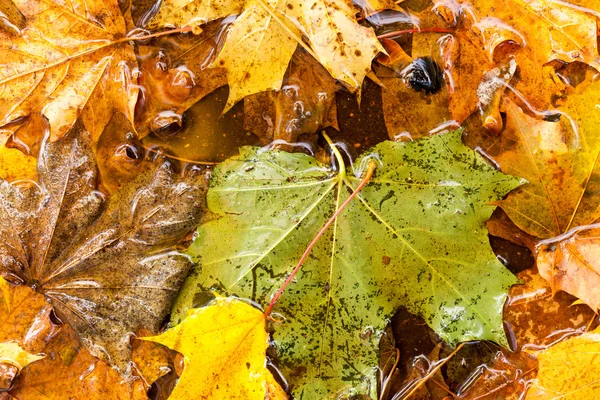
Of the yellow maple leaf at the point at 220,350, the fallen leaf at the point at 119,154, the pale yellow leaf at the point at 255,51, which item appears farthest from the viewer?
the fallen leaf at the point at 119,154

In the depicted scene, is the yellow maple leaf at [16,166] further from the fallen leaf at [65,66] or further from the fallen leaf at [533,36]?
the fallen leaf at [533,36]

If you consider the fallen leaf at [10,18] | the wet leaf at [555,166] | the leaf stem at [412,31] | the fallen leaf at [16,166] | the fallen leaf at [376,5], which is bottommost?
the wet leaf at [555,166]

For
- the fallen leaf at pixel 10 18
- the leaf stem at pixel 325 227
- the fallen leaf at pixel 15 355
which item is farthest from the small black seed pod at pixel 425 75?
the fallen leaf at pixel 15 355

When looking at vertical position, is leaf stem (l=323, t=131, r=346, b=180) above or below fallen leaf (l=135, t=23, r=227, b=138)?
below

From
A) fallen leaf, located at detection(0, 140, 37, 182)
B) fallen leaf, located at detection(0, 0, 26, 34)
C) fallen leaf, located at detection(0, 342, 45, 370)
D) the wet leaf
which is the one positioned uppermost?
fallen leaf, located at detection(0, 0, 26, 34)

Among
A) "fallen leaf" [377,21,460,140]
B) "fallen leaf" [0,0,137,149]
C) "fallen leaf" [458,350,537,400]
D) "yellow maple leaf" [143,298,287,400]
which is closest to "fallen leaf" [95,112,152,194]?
"fallen leaf" [0,0,137,149]

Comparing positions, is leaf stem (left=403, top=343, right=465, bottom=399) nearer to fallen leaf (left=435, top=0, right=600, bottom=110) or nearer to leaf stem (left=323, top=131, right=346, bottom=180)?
leaf stem (left=323, top=131, right=346, bottom=180)
